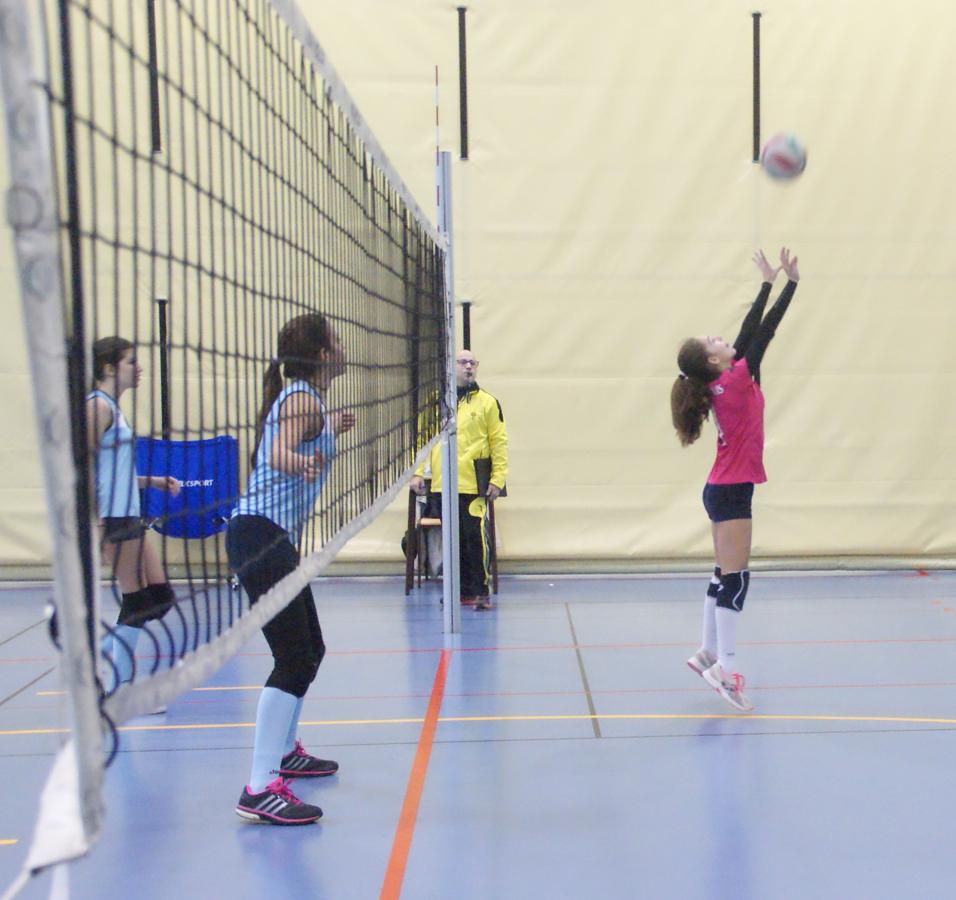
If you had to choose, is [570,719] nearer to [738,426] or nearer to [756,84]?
[738,426]

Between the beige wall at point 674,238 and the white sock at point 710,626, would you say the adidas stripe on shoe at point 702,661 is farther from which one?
the beige wall at point 674,238

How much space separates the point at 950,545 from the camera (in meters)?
8.40

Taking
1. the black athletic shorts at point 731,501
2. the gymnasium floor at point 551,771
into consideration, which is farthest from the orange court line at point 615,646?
the black athletic shorts at point 731,501

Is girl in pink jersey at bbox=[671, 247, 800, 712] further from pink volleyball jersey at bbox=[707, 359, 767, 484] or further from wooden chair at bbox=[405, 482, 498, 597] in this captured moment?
wooden chair at bbox=[405, 482, 498, 597]

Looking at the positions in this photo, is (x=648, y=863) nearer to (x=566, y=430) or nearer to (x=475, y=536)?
(x=475, y=536)

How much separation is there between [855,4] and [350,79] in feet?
11.7

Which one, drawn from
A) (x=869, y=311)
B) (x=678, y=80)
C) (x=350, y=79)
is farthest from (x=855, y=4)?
(x=350, y=79)

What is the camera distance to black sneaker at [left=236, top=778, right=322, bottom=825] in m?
3.46

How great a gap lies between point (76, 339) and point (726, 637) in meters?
3.78

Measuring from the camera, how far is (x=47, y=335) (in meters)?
1.28

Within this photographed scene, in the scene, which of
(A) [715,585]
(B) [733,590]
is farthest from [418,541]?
(B) [733,590]

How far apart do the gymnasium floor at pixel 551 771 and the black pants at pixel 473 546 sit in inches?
26.7

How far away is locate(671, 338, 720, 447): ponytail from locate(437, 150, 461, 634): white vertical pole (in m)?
1.51

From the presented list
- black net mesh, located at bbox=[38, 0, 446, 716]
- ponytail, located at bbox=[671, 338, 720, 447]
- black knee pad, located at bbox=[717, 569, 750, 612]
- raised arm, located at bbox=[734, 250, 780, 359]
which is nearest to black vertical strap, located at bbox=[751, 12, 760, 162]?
black net mesh, located at bbox=[38, 0, 446, 716]
